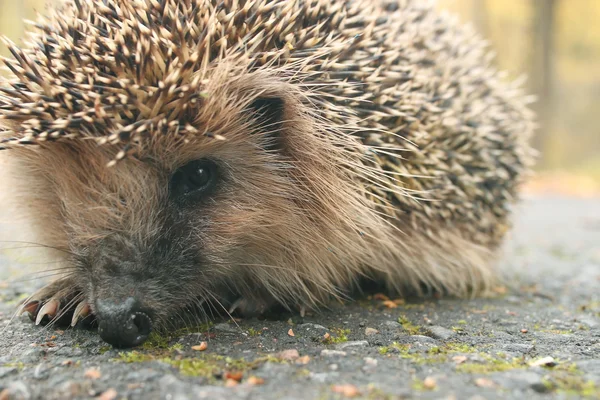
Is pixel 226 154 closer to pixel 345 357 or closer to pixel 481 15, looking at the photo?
pixel 345 357

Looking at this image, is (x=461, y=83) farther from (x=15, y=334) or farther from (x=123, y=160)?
(x=15, y=334)

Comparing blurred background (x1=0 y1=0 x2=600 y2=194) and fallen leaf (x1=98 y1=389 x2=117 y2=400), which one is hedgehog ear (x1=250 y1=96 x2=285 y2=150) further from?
blurred background (x1=0 y1=0 x2=600 y2=194)

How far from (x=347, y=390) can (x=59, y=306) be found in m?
1.97

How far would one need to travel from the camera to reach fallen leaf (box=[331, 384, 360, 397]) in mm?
2396

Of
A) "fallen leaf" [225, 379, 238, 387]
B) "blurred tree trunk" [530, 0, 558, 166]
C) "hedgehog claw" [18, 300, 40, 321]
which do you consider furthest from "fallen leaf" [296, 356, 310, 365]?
"blurred tree trunk" [530, 0, 558, 166]

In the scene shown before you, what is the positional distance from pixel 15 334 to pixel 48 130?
121 cm

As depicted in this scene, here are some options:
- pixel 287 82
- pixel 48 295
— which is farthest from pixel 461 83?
pixel 48 295

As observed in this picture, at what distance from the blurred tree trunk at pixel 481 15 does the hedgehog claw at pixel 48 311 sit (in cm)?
2362

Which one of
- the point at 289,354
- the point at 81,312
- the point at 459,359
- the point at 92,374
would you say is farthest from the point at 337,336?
the point at 81,312

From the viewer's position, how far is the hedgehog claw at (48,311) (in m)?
3.47

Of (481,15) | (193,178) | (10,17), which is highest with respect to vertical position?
(481,15)

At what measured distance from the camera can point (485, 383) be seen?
8.12 ft

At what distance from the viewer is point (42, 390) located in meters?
2.47

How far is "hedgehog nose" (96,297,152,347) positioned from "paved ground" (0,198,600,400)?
0.07m
